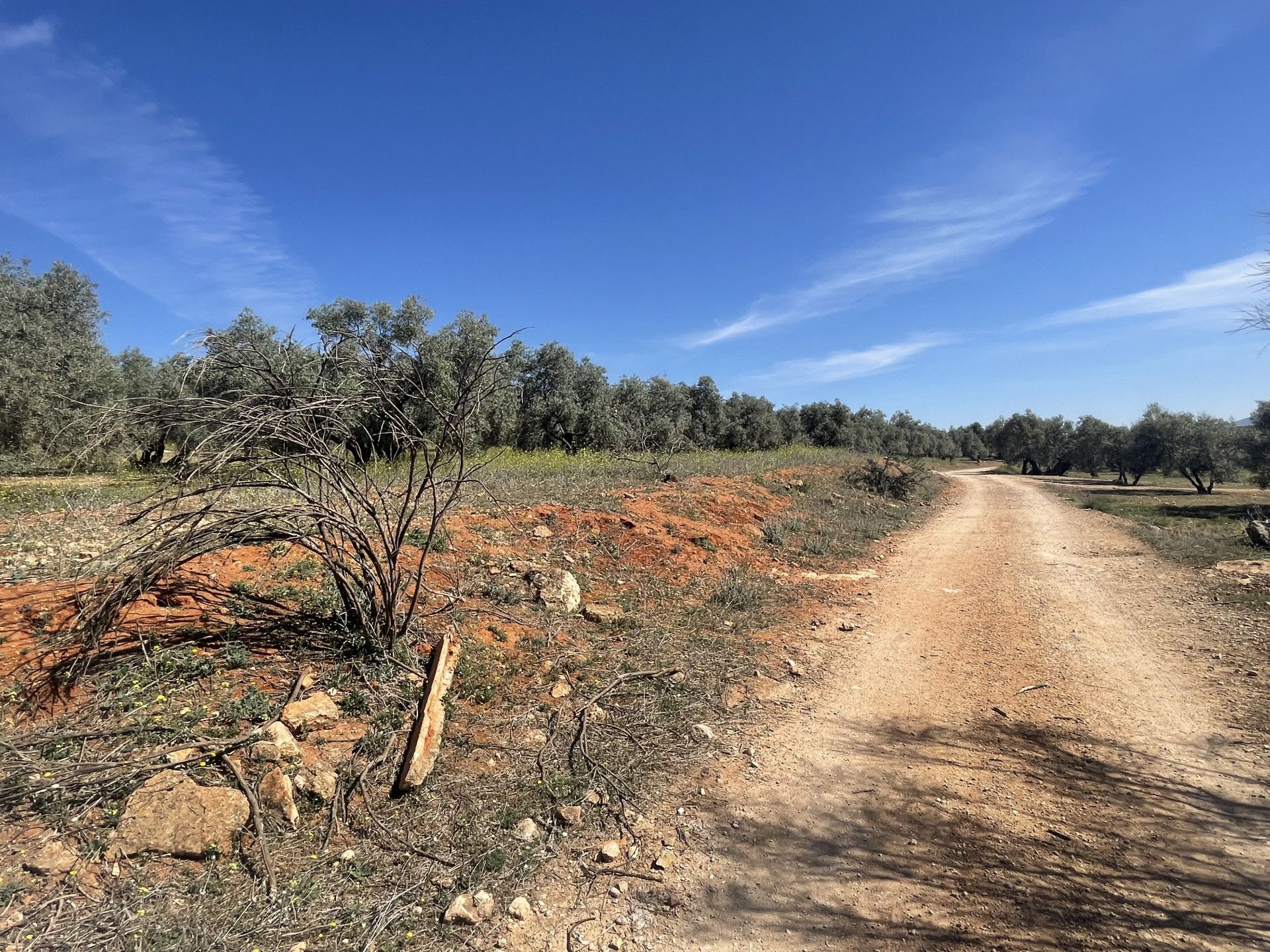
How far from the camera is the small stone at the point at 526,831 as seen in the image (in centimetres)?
329

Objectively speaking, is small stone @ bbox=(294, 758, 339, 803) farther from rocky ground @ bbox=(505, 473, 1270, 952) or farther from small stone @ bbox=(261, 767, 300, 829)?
rocky ground @ bbox=(505, 473, 1270, 952)

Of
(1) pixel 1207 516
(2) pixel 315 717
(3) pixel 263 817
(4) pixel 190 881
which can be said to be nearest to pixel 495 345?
(2) pixel 315 717

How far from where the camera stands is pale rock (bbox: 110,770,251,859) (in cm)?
284

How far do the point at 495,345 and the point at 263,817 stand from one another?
327 centimetres

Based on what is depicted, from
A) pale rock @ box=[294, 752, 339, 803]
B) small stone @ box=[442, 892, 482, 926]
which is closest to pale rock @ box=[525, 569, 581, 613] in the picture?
pale rock @ box=[294, 752, 339, 803]

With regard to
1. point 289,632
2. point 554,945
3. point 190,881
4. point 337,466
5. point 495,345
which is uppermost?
point 495,345

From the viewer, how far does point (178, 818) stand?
2926 millimetres

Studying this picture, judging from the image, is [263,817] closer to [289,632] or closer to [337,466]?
[289,632]

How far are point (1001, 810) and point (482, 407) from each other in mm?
5122

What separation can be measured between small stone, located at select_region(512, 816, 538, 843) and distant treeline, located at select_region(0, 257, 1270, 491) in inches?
115

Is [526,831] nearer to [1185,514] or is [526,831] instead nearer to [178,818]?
[178,818]

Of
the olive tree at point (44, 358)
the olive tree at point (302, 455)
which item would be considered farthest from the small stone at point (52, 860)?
the olive tree at point (44, 358)

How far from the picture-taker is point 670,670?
5504 millimetres

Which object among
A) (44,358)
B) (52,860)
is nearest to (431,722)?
(52,860)
